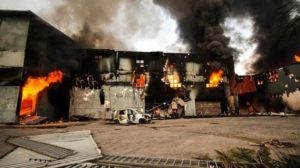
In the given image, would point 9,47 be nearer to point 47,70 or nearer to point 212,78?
point 47,70

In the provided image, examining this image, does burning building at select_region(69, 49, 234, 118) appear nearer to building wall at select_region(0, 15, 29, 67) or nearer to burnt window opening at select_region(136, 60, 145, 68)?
burnt window opening at select_region(136, 60, 145, 68)

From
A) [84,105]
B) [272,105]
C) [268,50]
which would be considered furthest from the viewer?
[268,50]

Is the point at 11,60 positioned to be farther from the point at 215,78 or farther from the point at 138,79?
the point at 215,78

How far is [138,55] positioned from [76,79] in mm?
9072

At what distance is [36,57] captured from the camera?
67.8 feet

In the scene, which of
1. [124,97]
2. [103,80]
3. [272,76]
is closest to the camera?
[124,97]

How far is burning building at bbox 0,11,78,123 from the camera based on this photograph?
18.6 metres

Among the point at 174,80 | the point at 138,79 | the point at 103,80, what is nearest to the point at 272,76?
the point at 174,80

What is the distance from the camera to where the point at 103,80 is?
26.9 metres

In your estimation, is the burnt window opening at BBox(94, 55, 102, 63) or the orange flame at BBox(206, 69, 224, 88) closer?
the burnt window opening at BBox(94, 55, 102, 63)

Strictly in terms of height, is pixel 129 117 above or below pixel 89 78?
below

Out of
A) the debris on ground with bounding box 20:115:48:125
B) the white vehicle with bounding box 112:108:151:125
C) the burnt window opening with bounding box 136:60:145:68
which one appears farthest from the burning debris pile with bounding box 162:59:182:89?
the debris on ground with bounding box 20:115:48:125

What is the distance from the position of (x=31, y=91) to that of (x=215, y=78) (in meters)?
24.4

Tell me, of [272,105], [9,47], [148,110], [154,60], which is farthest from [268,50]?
[9,47]
